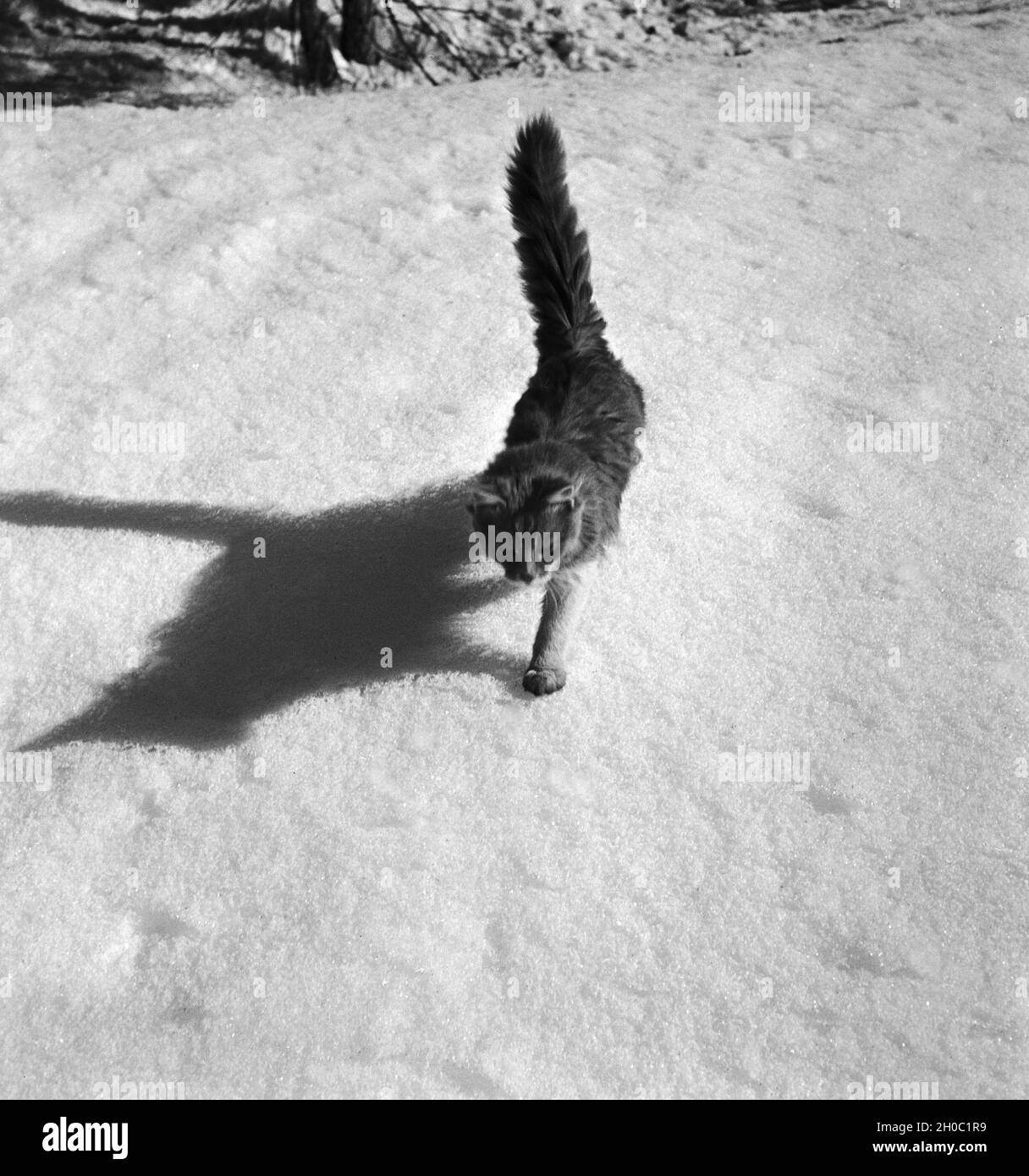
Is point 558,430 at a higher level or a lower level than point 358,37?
lower

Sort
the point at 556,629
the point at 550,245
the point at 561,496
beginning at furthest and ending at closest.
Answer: the point at 550,245
the point at 556,629
the point at 561,496

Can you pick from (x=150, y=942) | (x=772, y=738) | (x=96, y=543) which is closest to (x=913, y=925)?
(x=772, y=738)

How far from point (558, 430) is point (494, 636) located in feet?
2.94

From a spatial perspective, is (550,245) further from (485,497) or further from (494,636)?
(494,636)

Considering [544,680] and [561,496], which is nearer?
[561,496]

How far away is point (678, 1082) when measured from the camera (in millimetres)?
3227

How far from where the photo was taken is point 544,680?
4188mm

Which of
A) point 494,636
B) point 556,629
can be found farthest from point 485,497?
point 494,636

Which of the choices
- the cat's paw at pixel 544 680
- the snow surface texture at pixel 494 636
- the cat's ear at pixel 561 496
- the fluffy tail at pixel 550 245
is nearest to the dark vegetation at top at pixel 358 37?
the snow surface texture at pixel 494 636

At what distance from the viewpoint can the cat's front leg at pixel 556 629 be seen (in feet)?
13.7

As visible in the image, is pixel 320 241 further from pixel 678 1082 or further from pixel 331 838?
pixel 678 1082

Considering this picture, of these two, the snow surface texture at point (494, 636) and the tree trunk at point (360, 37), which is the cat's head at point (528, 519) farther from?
the tree trunk at point (360, 37)

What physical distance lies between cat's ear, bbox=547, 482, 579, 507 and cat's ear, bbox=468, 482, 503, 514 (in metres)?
0.19

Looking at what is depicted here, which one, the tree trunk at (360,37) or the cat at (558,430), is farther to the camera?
the tree trunk at (360,37)
